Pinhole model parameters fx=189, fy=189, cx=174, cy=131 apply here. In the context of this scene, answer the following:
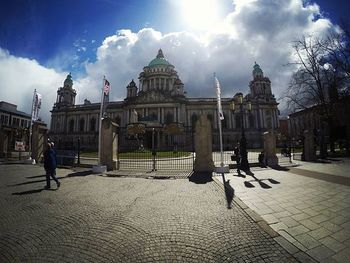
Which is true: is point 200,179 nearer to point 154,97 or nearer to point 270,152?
point 270,152

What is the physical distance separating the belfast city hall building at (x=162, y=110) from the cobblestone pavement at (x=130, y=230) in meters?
44.4

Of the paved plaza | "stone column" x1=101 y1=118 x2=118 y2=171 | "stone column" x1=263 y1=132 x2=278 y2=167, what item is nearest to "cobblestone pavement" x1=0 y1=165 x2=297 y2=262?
the paved plaza

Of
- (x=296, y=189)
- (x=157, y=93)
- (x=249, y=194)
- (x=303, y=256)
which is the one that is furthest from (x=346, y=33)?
(x=157, y=93)

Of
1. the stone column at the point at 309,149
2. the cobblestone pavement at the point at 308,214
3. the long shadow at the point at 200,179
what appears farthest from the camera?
the stone column at the point at 309,149

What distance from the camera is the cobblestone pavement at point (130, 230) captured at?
2.92 meters

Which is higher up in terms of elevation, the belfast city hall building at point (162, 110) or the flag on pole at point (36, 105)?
the belfast city hall building at point (162, 110)

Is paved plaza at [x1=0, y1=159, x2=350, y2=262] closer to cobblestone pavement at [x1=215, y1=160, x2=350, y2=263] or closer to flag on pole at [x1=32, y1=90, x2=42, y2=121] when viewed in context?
cobblestone pavement at [x1=215, y1=160, x2=350, y2=263]

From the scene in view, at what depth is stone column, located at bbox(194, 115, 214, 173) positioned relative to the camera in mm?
12078

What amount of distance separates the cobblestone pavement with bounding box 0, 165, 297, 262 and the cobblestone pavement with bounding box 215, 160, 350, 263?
43cm

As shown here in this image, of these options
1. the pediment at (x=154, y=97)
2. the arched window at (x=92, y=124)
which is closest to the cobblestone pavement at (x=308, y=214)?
the pediment at (x=154, y=97)

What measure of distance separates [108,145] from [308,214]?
38.2 feet

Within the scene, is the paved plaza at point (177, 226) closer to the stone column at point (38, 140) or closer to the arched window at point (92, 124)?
the stone column at point (38, 140)

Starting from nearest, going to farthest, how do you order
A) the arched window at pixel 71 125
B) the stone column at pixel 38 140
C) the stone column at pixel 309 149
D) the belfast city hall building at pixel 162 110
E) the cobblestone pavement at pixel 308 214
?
the cobblestone pavement at pixel 308 214 → the stone column at pixel 309 149 → the stone column at pixel 38 140 → the belfast city hall building at pixel 162 110 → the arched window at pixel 71 125

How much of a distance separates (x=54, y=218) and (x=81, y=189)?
3.07 meters
